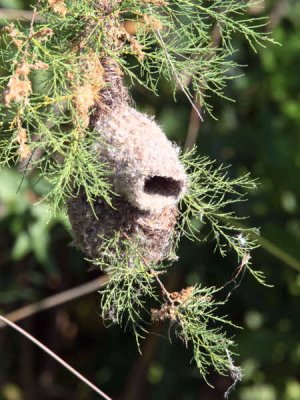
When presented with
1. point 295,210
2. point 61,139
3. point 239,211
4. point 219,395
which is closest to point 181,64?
point 61,139

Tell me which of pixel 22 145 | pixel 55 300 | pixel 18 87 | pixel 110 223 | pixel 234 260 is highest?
pixel 18 87

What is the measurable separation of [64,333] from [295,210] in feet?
5.18

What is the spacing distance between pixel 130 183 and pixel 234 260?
2253mm

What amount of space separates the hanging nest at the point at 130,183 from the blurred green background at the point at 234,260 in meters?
1.68

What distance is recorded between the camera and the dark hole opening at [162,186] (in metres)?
2.28

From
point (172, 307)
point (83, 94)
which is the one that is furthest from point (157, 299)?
point (83, 94)

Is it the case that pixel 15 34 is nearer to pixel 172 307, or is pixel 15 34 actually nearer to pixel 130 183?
pixel 130 183

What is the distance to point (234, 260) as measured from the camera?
4.41 metres

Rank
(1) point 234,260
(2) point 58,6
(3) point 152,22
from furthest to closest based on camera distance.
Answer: (1) point 234,260, (3) point 152,22, (2) point 58,6

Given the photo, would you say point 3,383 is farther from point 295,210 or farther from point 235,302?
point 295,210

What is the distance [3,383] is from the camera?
526cm

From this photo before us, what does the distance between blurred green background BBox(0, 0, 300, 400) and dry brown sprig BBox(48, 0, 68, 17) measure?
6.48 ft

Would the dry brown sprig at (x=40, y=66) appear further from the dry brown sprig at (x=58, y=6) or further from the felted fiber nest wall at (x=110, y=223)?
the felted fiber nest wall at (x=110, y=223)

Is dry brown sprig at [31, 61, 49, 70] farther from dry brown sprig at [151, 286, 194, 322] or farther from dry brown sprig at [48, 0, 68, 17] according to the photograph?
dry brown sprig at [151, 286, 194, 322]
